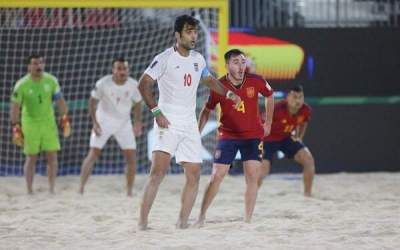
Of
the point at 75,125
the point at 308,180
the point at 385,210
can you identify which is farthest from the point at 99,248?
the point at 75,125

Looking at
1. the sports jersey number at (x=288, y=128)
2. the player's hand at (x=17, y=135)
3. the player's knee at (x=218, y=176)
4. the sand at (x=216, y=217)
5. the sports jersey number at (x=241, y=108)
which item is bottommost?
the sand at (x=216, y=217)

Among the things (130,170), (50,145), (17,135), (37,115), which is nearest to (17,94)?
(37,115)

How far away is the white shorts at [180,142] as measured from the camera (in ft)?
26.9

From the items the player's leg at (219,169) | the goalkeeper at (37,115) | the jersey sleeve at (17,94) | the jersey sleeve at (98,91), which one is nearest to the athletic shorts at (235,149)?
the player's leg at (219,169)

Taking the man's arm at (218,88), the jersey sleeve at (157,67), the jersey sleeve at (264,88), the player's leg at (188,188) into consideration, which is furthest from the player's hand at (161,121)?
the jersey sleeve at (264,88)

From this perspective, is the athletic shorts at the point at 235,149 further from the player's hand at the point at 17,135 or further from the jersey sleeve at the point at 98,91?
the player's hand at the point at 17,135

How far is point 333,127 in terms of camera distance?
14.4 metres

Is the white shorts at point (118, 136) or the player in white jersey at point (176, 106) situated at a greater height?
the player in white jersey at point (176, 106)

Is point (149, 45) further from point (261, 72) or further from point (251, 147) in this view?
point (251, 147)

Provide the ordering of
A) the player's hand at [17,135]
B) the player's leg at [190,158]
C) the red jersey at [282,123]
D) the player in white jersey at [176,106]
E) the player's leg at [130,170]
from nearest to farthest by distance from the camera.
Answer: the player in white jersey at [176,106] → the player's leg at [190,158] → the red jersey at [282,123] → the player's hand at [17,135] → the player's leg at [130,170]

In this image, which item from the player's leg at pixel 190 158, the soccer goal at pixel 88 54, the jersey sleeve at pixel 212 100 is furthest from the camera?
the soccer goal at pixel 88 54

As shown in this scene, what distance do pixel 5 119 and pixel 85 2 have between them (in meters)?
2.80

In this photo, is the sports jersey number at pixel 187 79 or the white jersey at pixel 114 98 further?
the white jersey at pixel 114 98

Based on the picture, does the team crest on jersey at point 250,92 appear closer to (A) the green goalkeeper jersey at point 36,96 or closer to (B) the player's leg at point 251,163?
(B) the player's leg at point 251,163
